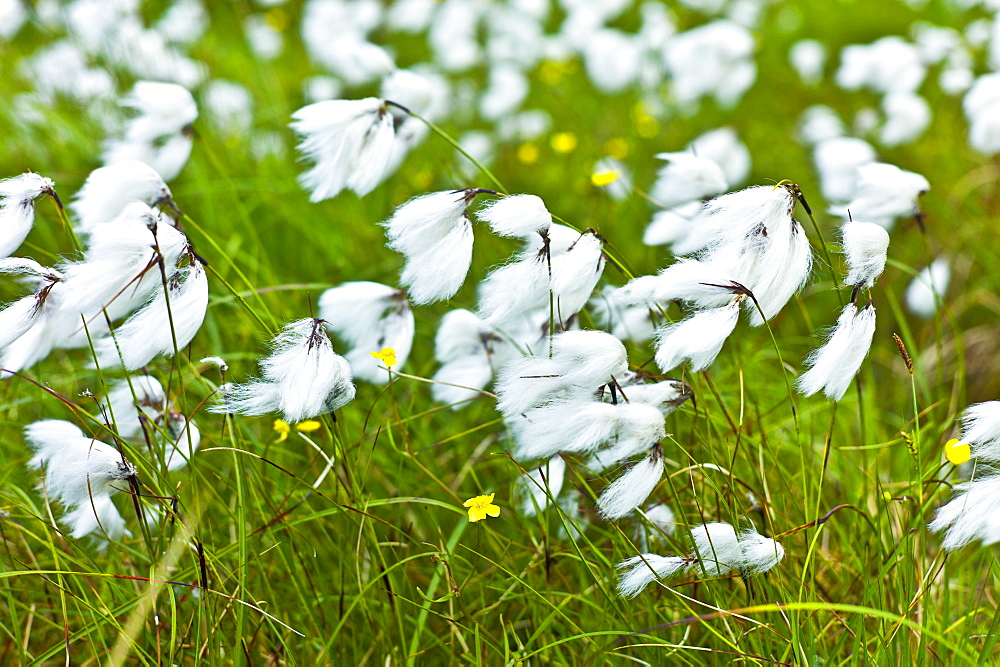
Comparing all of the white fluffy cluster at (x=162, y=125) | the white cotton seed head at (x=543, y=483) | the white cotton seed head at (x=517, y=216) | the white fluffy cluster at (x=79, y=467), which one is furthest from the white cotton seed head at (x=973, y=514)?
the white fluffy cluster at (x=162, y=125)

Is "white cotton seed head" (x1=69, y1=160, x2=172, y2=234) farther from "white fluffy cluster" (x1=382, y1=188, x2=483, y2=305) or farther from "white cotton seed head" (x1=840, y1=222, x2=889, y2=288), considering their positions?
"white cotton seed head" (x1=840, y1=222, x2=889, y2=288)

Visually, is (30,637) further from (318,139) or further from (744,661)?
(744,661)

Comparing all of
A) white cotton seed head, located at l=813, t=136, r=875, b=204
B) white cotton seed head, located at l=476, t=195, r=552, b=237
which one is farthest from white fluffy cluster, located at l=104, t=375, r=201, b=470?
white cotton seed head, located at l=813, t=136, r=875, b=204

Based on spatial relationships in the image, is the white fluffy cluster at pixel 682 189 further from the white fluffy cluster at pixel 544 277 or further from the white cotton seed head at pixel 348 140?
the white cotton seed head at pixel 348 140

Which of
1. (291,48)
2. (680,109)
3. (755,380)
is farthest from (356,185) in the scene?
(291,48)

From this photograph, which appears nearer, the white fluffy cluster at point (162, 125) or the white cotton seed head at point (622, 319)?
the white cotton seed head at point (622, 319)

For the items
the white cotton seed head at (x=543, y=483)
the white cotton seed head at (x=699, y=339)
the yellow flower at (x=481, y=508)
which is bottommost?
the white cotton seed head at (x=543, y=483)

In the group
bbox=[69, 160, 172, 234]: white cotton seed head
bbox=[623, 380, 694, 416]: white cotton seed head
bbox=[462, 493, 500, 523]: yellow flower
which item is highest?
bbox=[69, 160, 172, 234]: white cotton seed head
